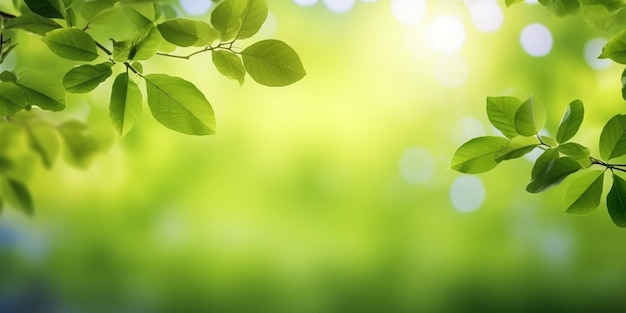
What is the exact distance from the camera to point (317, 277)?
2.82 m

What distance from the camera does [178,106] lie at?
0.52 metres

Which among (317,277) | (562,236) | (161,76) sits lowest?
(317,277)

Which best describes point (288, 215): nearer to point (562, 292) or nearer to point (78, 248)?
point (78, 248)

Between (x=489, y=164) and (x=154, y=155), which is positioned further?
(x=154, y=155)

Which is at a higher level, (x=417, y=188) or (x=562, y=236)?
(x=417, y=188)

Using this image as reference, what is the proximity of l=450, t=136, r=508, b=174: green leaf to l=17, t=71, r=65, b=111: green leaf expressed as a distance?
418 mm

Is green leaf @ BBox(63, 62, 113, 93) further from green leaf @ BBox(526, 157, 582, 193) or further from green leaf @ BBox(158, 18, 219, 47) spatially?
green leaf @ BBox(526, 157, 582, 193)

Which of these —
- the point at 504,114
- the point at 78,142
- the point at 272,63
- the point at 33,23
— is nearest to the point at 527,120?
the point at 504,114

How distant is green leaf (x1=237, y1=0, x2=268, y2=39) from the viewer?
52 cm

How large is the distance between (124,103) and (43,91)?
0.39ft

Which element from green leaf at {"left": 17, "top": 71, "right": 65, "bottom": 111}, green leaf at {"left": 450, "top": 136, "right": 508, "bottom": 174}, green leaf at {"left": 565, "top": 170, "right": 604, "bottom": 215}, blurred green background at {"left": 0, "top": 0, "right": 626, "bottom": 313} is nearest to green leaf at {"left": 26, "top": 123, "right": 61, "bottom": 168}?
green leaf at {"left": 17, "top": 71, "right": 65, "bottom": 111}

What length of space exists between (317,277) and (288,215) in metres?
0.36

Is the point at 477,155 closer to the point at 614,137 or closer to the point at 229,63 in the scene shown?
the point at 614,137

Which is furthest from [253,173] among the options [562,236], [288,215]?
[562,236]
